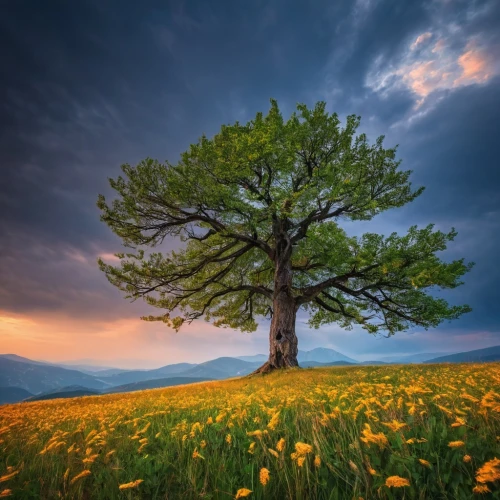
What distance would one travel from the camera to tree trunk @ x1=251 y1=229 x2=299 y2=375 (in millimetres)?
17891

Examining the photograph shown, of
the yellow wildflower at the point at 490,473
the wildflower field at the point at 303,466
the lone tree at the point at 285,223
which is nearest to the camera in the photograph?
the yellow wildflower at the point at 490,473

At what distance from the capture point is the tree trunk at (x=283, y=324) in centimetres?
1789

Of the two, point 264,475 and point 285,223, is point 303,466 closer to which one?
point 264,475

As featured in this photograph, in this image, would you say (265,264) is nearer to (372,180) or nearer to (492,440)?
(372,180)

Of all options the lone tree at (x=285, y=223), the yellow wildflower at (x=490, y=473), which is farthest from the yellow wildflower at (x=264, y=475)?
the lone tree at (x=285, y=223)

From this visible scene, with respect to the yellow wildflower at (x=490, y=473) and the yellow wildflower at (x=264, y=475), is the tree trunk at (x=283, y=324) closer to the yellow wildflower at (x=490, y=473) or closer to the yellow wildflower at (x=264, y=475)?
the yellow wildflower at (x=264, y=475)

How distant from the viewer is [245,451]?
313 centimetres

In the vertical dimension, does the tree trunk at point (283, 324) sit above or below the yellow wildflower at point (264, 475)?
above

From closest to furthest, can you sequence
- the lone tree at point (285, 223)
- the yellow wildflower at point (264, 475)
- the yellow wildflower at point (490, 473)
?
the yellow wildflower at point (490, 473), the yellow wildflower at point (264, 475), the lone tree at point (285, 223)

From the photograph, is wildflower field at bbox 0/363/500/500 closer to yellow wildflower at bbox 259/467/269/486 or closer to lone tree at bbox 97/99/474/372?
yellow wildflower at bbox 259/467/269/486

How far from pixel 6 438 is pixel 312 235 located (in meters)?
12.9

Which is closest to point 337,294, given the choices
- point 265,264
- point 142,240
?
point 265,264

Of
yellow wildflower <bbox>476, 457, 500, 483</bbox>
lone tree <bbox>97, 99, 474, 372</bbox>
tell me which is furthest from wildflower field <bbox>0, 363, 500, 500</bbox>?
lone tree <bbox>97, 99, 474, 372</bbox>

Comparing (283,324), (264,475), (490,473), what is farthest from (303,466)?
(283,324)
